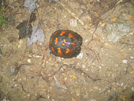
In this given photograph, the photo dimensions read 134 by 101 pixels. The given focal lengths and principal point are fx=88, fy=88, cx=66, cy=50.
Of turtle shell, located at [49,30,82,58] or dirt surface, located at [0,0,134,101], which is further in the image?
dirt surface, located at [0,0,134,101]

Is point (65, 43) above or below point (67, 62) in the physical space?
above

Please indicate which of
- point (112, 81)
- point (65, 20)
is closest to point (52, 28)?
point (65, 20)

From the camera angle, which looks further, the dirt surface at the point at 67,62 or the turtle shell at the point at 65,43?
the dirt surface at the point at 67,62

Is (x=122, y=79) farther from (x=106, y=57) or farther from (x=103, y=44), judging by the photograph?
(x=103, y=44)

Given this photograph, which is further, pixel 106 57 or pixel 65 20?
pixel 65 20

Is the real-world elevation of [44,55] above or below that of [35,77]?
above

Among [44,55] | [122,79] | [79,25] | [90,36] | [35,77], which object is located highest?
[79,25]

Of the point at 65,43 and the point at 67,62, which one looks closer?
the point at 65,43

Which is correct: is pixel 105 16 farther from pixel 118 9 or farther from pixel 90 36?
pixel 90 36
